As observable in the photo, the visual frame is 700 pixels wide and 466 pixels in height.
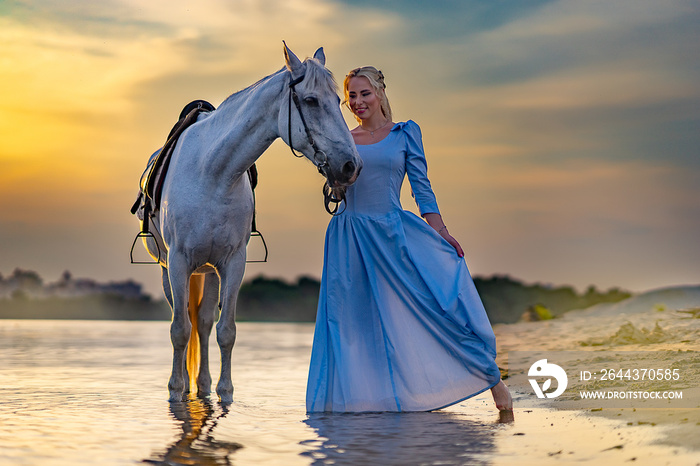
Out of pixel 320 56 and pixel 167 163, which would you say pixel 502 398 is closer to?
pixel 320 56

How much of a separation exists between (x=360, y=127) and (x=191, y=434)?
2.36 metres

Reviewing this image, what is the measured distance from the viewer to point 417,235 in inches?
188

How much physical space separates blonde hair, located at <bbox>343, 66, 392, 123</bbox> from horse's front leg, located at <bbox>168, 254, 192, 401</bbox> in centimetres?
160

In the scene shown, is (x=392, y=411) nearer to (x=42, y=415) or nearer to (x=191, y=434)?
(x=191, y=434)

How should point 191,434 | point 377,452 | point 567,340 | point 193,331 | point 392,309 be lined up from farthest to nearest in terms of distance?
1. point 567,340
2. point 193,331
3. point 392,309
4. point 191,434
5. point 377,452

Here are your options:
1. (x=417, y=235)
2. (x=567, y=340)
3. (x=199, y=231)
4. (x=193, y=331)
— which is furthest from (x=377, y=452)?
(x=567, y=340)

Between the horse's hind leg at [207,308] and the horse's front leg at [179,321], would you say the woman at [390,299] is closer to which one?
the horse's front leg at [179,321]

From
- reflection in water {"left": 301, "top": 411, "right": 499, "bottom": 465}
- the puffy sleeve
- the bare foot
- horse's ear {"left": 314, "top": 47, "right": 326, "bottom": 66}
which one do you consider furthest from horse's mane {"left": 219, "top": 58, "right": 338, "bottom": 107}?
the bare foot

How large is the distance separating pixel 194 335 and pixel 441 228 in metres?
2.23

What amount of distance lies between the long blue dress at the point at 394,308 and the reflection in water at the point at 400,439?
0.19 metres

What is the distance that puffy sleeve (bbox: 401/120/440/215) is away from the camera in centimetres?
478

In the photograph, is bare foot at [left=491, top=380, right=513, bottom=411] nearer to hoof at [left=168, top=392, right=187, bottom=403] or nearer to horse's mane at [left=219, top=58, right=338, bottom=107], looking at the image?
horse's mane at [left=219, top=58, right=338, bottom=107]

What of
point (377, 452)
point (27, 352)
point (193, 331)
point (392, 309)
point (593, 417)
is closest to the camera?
point (377, 452)

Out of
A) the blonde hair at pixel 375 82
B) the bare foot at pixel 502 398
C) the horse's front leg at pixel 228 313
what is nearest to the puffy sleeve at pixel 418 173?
the blonde hair at pixel 375 82
